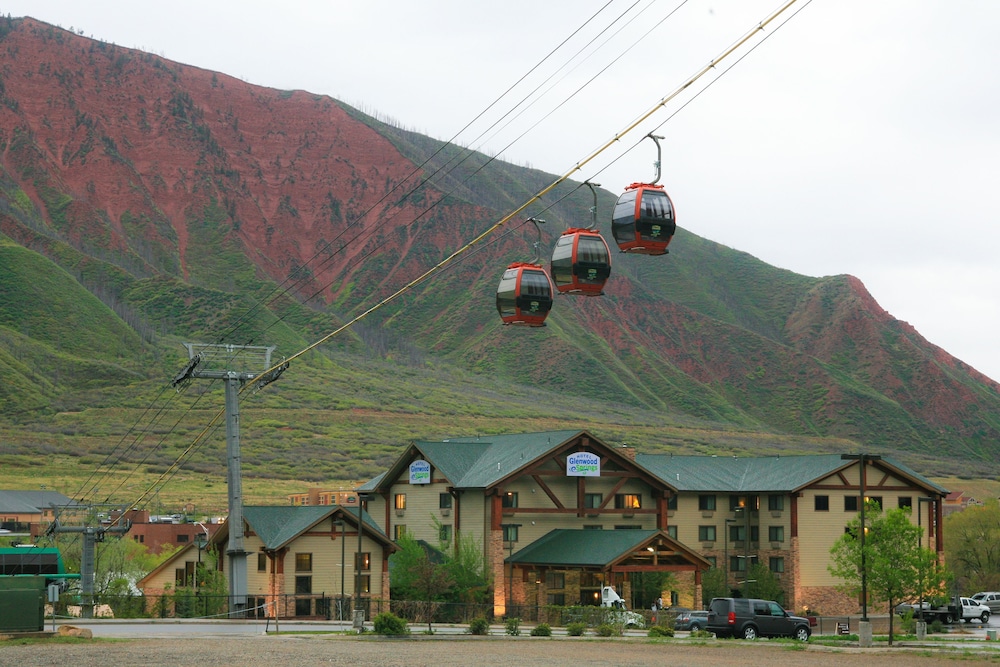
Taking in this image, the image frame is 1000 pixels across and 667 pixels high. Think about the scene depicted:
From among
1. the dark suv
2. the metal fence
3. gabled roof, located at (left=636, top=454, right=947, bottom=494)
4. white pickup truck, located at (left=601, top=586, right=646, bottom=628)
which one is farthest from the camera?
gabled roof, located at (left=636, top=454, right=947, bottom=494)

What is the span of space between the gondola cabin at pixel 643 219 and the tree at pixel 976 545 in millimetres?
67827

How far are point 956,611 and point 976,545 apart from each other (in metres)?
31.9

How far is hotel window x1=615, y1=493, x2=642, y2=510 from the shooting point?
69.8 m

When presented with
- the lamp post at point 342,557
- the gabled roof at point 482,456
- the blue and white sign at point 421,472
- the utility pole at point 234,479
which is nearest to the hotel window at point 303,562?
the lamp post at point 342,557

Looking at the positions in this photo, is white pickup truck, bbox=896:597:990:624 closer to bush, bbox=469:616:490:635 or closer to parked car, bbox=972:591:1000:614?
parked car, bbox=972:591:1000:614

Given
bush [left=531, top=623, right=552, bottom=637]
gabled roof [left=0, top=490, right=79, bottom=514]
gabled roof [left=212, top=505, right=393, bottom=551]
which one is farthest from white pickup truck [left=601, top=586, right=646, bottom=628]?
gabled roof [left=0, top=490, right=79, bottom=514]

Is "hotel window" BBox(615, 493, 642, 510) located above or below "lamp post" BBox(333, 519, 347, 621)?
above

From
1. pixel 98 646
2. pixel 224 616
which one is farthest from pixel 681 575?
pixel 98 646

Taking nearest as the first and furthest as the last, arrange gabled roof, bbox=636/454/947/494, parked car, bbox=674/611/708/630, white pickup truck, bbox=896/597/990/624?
parked car, bbox=674/611/708/630
white pickup truck, bbox=896/597/990/624
gabled roof, bbox=636/454/947/494

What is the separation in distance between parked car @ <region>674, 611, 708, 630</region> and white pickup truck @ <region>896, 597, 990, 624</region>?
9.25 metres

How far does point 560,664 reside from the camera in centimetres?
3212

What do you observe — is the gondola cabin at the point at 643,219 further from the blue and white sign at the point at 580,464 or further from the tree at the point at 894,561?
the blue and white sign at the point at 580,464

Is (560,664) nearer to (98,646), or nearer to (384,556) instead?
(98,646)

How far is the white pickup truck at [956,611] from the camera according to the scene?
2313 inches
